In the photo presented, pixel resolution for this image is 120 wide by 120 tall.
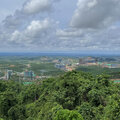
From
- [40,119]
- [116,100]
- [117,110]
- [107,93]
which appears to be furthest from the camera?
[107,93]

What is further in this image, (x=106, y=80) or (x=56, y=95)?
(x=106, y=80)

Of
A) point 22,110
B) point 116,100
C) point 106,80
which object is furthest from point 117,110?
point 22,110

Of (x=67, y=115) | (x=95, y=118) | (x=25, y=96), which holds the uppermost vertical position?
(x=67, y=115)

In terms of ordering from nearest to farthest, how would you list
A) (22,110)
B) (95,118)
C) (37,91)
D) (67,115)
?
(67,115)
(95,118)
(22,110)
(37,91)

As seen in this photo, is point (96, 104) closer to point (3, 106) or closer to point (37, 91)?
point (3, 106)

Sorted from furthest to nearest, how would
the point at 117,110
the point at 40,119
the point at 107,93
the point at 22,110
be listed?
the point at 22,110, the point at 107,93, the point at 40,119, the point at 117,110

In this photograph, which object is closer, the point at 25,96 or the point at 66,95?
the point at 66,95

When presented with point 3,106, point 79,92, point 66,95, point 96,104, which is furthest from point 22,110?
point 96,104

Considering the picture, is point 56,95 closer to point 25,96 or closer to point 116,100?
point 116,100

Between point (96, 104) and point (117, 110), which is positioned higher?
point (117, 110)
